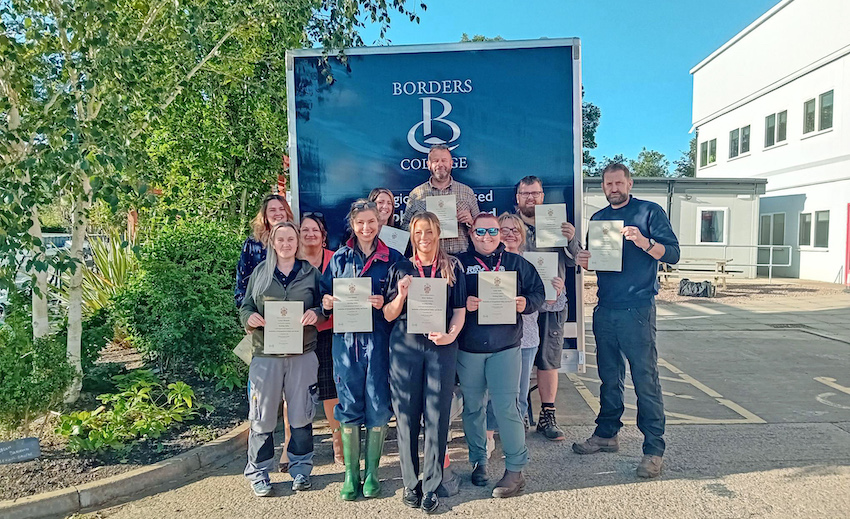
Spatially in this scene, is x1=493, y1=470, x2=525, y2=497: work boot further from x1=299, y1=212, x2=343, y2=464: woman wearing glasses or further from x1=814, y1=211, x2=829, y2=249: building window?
x1=814, y1=211, x2=829, y2=249: building window

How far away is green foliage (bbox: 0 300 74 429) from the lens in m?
4.26

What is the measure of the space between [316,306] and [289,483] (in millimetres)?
1269

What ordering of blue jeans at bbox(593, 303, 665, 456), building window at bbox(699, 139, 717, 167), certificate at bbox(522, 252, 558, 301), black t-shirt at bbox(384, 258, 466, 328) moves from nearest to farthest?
black t-shirt at bbox(384, 258, 466, 328)
blue jeans at bbox(593, 303, 665, 456)
certificate at bbox(522, 252, 558, 301)
building window at bbox(699, 139, 717, 167)

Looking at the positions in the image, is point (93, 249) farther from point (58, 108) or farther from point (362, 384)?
point (362, 384)

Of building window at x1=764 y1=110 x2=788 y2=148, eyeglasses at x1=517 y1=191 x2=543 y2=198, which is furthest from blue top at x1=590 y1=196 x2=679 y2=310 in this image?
building window at x1=764 y1=110 x2=788 y2=148

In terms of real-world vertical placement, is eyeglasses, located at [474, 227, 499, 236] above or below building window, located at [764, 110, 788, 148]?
below

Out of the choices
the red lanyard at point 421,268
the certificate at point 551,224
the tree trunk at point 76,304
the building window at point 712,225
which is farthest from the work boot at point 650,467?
the building window at point 712,225

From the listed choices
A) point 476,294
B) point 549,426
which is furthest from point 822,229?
point 476,294

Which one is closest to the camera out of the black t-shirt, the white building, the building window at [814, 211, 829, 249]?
the black t-shirt

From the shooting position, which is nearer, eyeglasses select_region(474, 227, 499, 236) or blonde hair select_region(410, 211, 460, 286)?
blonde hair select_region(410, 211, 460, 286)

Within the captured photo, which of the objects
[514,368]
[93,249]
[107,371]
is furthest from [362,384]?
[93,249]

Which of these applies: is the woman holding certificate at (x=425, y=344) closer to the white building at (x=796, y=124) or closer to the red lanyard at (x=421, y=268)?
the red lanyard at (x=421, y=268)

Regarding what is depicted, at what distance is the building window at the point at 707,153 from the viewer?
27.1 m

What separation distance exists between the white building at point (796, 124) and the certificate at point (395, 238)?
17.4 metres
